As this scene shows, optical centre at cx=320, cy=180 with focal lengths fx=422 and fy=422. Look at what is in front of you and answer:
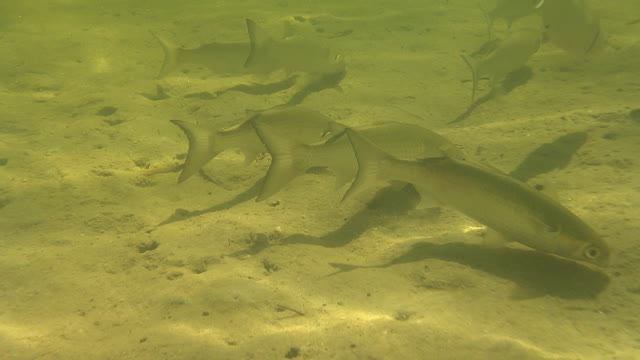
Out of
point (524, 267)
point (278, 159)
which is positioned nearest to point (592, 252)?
point (524, 267)

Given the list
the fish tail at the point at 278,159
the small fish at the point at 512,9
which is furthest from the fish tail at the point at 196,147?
→ the small fish at the point at 512,9

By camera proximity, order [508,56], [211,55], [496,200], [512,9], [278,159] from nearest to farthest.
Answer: [496,200] < [278,159] < [508,56] < [211,55] < [512,9]

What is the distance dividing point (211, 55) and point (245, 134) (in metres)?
2.90

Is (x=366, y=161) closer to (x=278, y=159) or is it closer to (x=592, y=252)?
(x=278, y=159)

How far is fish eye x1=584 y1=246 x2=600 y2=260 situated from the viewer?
2.63 m

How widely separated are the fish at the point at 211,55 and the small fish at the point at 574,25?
4.17m

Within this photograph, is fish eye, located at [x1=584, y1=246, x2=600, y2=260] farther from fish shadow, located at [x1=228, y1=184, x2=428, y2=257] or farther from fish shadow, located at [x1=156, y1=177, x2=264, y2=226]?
fish shadow, located at [x1=156, y1=177, x2=264, y2=226]

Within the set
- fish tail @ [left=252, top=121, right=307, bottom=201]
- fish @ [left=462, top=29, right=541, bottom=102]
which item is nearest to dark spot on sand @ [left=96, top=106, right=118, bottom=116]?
fish tail @ [left=252, top=121, right=307, bottom=201]

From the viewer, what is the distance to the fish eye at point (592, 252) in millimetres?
2633

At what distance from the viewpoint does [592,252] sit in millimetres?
2641

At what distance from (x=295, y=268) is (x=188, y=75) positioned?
5.41 meters

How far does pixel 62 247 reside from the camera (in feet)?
11.5

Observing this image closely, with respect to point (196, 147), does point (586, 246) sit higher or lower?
higher

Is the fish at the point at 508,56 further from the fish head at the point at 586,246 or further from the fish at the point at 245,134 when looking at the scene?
the fish head at the point at 586,246
